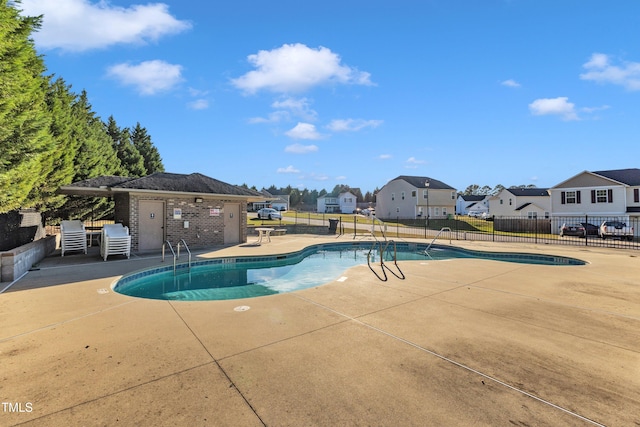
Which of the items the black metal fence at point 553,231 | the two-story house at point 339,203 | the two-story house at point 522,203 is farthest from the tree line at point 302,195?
the black metal fence at point 553,231

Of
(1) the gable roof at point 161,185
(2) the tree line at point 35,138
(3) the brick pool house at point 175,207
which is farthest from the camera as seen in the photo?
(3) the brick pool house at point 175,207

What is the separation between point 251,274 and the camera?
961cm

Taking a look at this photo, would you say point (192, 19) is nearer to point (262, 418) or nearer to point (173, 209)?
point (173, 209)

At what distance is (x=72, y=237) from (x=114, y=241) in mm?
2178

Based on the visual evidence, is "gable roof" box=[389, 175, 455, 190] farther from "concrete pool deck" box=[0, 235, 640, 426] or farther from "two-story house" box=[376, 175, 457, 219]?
"concrete pool deck" box=[0, 235, 640, 426]

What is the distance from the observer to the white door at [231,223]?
47.0ft

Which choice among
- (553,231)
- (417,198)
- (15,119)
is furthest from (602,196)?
(15,119)

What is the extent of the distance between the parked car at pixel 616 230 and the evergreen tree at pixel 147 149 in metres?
41.4

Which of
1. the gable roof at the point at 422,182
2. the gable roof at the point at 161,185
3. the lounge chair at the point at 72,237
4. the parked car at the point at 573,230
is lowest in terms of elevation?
the parked car at the point at 573,230

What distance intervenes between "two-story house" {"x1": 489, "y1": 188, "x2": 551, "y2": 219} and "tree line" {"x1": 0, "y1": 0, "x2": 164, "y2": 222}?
4016cm

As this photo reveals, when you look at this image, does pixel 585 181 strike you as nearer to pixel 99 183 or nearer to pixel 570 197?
pixel 570 197

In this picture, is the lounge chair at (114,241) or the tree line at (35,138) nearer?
the tree line at (35,138)

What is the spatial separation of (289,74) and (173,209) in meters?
7.77

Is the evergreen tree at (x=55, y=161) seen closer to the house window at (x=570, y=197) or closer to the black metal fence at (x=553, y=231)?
the black metal fence at (x=553, y=231)
